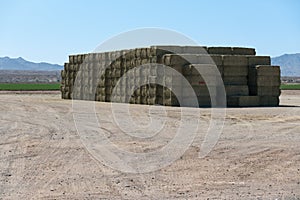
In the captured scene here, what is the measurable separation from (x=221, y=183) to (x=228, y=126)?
7995mm

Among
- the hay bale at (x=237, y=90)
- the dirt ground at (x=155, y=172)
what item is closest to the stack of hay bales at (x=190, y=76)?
the hay bale at (x=237, y=90)

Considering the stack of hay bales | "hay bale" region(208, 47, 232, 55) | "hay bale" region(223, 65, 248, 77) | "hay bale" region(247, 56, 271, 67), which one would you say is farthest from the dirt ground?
"hay bale" region(208, 47, 232, 55)

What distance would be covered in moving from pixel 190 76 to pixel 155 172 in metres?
15.5

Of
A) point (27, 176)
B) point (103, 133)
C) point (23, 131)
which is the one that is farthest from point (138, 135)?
point (27, 176)

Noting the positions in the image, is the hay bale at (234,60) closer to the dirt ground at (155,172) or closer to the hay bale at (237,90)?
the hay bale at (237,90)

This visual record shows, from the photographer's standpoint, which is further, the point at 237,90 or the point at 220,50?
the point at 220,50

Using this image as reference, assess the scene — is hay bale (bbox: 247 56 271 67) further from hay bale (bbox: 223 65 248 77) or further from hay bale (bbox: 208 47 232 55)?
hay bale (bbox: 208 47 232 55)

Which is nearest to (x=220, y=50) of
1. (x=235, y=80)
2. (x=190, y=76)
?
(x=235, y=80)

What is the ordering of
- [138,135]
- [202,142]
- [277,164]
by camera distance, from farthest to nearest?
1. [138,135]
2. [202,142]
3. [277,164]

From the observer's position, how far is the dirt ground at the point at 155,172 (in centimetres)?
698

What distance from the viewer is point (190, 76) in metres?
23.6

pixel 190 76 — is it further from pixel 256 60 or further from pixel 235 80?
pixel 256 60

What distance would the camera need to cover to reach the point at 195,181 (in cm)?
773

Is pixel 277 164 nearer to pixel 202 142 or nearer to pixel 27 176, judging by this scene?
pixel 202 142
